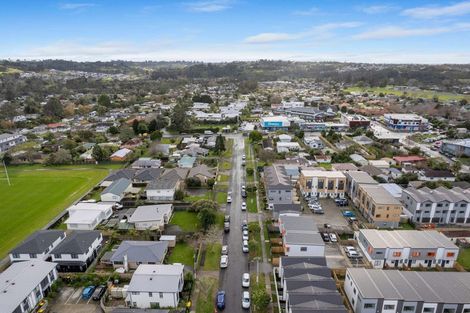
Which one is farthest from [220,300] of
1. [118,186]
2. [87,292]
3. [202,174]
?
[118,186]

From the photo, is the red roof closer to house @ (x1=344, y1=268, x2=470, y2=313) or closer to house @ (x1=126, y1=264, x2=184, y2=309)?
house @ (x1=344, y1=268, x2=470, y2=313)

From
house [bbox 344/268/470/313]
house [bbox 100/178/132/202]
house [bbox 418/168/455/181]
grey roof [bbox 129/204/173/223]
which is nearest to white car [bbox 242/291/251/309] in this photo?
house [bbox 344/268/470/313]

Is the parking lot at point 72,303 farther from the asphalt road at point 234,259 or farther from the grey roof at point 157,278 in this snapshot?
the asphalt road at point 234,259

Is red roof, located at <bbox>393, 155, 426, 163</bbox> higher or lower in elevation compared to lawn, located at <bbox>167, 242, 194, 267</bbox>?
higher

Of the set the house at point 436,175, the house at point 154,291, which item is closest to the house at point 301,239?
the house at point 154,291

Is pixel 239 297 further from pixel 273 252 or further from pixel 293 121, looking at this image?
pixel 293 121

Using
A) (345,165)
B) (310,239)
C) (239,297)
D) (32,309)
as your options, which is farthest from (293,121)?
(32,309)
